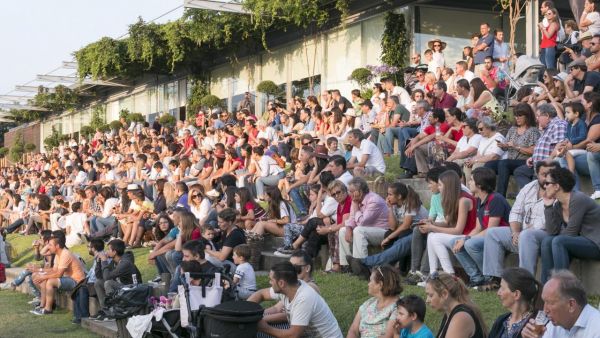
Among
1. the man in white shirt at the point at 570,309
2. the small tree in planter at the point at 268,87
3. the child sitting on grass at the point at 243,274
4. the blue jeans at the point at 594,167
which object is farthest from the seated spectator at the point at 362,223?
the small tree in planter at the point at 268,87

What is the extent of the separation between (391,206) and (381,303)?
3.06 meters

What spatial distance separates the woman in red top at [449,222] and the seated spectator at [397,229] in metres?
0.55

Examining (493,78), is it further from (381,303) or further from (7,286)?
(7,286)

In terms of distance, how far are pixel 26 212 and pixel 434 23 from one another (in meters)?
12.0

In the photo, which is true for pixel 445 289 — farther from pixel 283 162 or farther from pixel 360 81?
pixel 360 81

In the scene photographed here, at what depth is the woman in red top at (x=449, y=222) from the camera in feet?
28.8

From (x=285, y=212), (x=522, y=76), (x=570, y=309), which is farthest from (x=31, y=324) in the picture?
(x=522, y=76)

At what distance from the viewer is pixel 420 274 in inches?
356

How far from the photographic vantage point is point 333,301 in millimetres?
9195

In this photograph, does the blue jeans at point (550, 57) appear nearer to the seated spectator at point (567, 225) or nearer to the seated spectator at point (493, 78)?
the seated spectator at point (493, 78)

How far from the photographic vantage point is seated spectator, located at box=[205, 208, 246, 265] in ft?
35.9

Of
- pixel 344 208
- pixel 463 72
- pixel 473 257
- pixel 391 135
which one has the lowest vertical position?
pixel 473 257

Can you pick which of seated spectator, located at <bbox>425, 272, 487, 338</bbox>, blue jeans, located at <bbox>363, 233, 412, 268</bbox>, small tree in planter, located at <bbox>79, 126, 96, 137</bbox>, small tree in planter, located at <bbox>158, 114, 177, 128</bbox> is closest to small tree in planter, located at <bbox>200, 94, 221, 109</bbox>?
small tree in planter, located at <bbox>158, 114, 177, 128</bbox>

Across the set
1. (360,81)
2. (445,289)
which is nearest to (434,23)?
(360,81)
